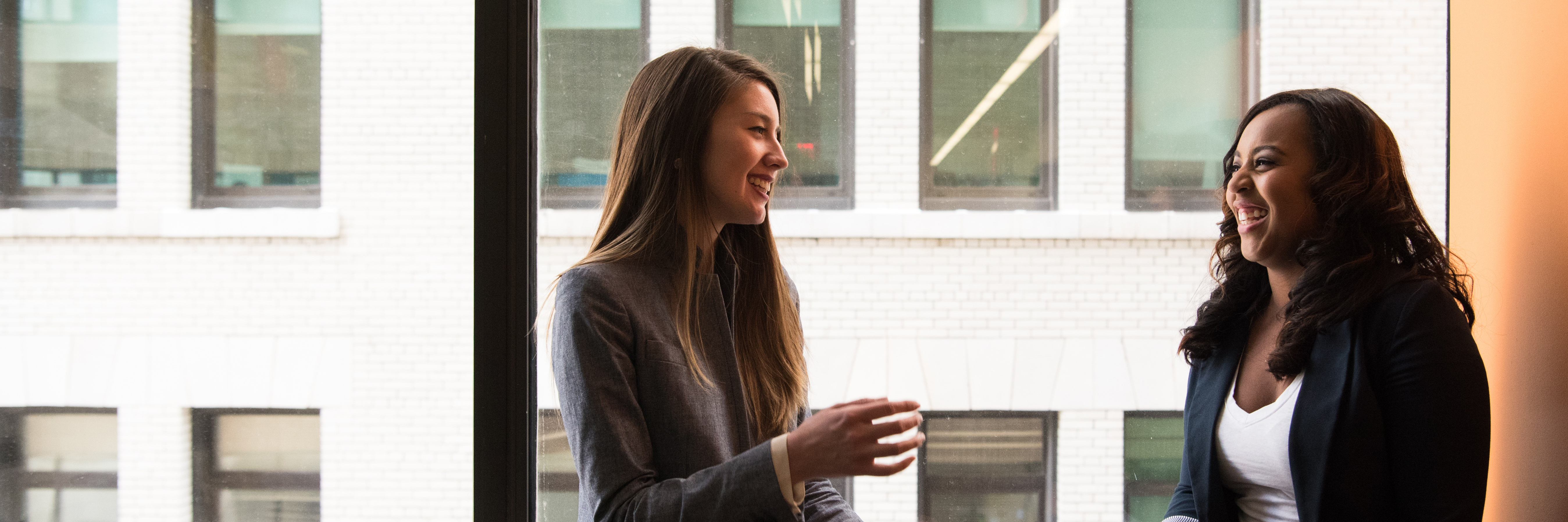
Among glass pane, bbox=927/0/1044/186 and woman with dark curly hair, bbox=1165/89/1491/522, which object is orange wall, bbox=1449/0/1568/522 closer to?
woman with dark curly hair, bbox=1165/89/1491/522

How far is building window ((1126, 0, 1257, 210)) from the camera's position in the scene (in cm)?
220

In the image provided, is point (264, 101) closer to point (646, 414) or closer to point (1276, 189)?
point (646, 414)

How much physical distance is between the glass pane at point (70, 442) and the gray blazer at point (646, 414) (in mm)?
1737

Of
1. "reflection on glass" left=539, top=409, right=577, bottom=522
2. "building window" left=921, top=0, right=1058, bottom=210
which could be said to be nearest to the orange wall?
"building window" left=921, top=0, right=1058, bottom=210

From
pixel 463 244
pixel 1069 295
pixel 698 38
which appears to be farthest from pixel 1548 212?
pixel 463 244

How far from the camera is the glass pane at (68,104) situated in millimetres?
2146

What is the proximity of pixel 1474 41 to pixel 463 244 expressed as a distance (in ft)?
7.55

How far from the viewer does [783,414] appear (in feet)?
4.42

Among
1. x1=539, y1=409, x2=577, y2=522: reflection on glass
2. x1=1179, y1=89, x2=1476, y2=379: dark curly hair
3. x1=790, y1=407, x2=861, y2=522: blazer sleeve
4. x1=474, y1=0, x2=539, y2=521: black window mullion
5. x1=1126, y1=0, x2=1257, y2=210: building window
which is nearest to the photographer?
x1=1179, y1=89, x2=1476, y2=379: dark curly hair

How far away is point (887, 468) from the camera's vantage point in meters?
1.06

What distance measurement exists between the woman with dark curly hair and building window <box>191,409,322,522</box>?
6.71ft

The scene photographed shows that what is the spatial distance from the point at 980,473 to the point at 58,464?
7.85ft

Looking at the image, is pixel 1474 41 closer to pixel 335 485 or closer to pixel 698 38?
pixel 698 38

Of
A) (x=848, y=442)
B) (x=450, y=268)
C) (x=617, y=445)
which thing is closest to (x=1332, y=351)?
(x=848, y=442)
